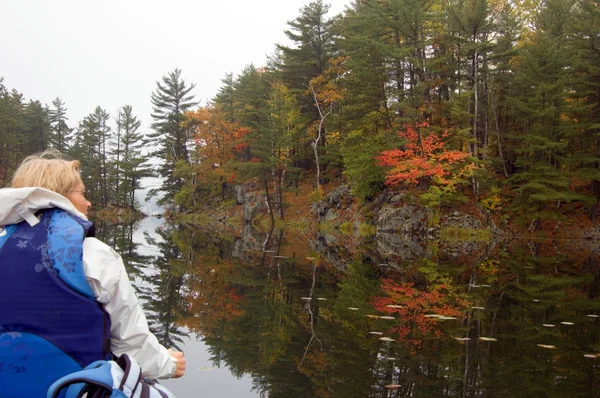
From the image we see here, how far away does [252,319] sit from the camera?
6.47m

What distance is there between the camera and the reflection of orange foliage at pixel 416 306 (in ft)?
19.3

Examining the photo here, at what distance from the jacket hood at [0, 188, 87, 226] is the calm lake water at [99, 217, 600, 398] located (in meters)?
2.84

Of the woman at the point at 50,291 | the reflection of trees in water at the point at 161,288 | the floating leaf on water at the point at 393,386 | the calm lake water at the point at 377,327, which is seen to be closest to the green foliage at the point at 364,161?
the reflection of trees in water at the point at 161,288

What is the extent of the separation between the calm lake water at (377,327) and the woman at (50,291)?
101 inches

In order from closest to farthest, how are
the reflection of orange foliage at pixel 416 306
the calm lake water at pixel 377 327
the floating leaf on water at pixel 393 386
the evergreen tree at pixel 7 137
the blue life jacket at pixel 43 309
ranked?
the blue life jacket at pixel 43 309
the floating leaf on water at pixel 393 386
the calm lake water at pixel 377 327
the reflection of orange foliage at pixel 416 306
the evergreen tree at pixel 7 137

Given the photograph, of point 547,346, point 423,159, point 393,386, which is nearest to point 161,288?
point 393,386

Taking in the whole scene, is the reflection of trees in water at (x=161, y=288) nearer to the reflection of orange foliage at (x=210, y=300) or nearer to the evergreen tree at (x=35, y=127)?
the reflection of orange foliage at (x=210, y=300)

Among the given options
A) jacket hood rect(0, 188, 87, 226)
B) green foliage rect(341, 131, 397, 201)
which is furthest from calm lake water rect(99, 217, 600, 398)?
green foliage rect(341, 131, 397, 201)

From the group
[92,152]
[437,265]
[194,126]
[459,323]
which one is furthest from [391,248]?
[92,152]

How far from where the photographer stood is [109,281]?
1.79m

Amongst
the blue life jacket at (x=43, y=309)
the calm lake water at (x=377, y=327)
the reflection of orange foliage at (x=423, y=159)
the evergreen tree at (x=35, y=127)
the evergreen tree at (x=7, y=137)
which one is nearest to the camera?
the blue life jacket at (x=43, y=309)

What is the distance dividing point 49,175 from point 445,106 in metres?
24.5

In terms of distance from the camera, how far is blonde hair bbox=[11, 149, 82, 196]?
2.08 m

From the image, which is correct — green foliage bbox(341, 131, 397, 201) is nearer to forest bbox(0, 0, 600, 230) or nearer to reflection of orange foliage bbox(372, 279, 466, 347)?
forest bbox(0, 0, 600, 230)
